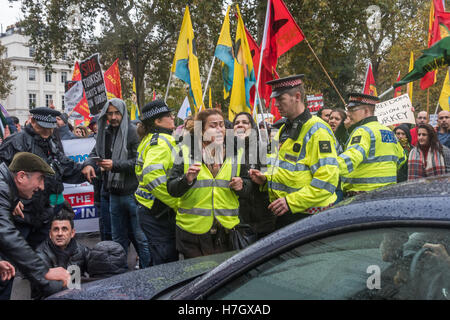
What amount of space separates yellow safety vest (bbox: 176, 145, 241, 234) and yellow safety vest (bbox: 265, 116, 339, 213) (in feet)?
1.19

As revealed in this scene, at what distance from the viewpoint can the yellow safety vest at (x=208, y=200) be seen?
3613 mm

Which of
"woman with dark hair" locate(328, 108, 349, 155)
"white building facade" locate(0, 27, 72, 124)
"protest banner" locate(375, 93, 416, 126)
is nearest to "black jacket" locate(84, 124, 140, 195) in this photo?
"woman with dark hair" locate(328, 108, 349, 155)

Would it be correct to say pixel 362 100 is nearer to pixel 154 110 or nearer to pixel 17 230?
pixel 154 110

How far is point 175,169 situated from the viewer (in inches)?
146

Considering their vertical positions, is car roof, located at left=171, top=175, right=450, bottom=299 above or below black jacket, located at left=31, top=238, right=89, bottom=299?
above

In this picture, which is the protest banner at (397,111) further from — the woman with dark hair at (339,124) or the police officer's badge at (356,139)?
the police officer's badge at (356,139)

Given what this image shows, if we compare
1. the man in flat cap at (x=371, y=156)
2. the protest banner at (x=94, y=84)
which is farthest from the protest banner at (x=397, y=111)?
the protest banner at (x=94, y=84)

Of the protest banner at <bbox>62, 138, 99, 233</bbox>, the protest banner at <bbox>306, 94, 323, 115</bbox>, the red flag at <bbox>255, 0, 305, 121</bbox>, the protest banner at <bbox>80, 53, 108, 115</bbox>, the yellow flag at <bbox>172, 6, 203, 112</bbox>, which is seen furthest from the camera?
the protest banner at <bbox>306, 94, 323, 115</bbox>

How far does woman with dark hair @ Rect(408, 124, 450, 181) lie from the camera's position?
244 inches

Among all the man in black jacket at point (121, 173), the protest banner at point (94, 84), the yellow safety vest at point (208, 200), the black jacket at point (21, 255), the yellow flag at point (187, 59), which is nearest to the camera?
the black jacket at point (21, 255)

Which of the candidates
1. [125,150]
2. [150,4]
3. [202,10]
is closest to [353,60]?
[150,4]

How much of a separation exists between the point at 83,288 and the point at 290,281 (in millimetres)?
1209

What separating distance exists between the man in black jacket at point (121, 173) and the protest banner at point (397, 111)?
5706mm

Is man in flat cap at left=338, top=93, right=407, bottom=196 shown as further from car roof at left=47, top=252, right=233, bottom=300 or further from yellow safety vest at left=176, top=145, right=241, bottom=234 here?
car roof at left=47, top=252, right=233, bottom=300
